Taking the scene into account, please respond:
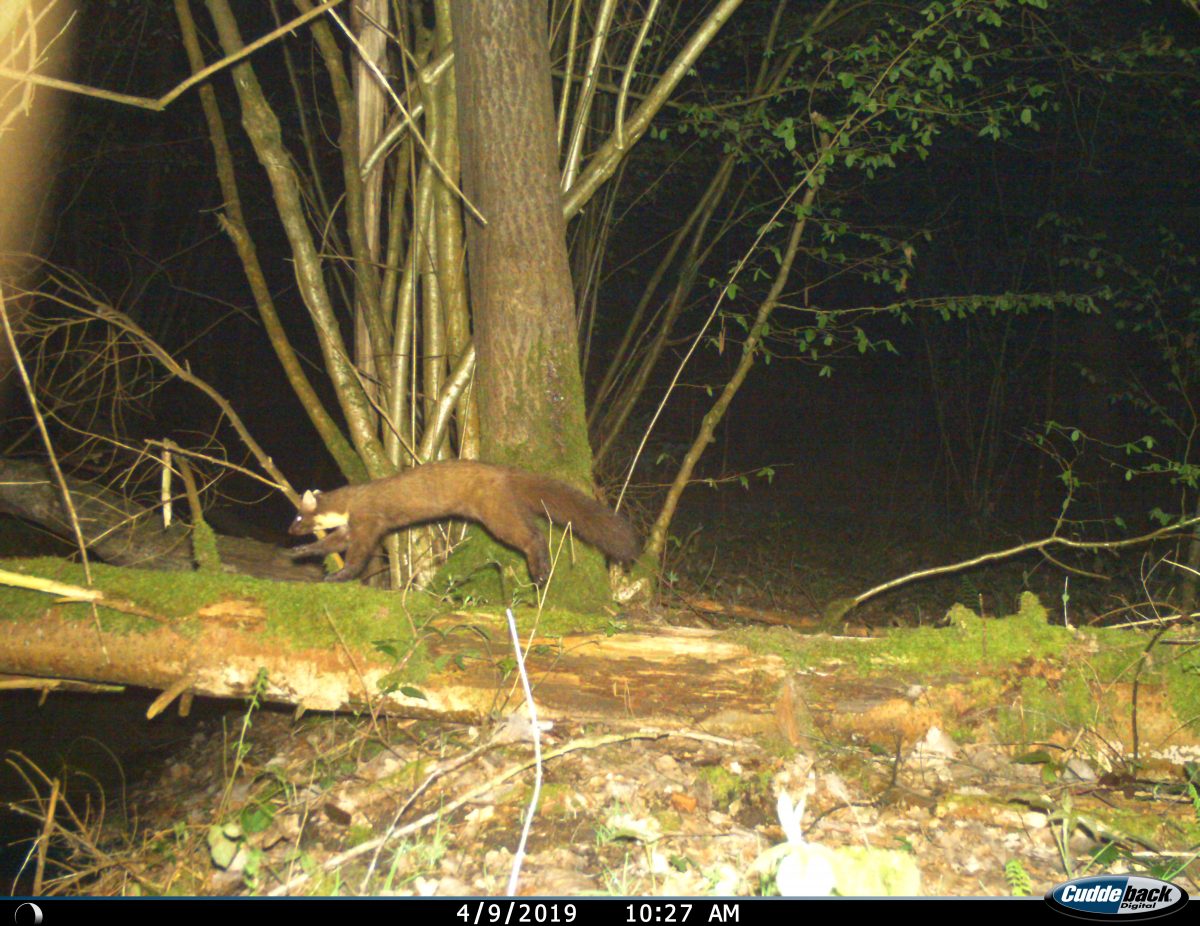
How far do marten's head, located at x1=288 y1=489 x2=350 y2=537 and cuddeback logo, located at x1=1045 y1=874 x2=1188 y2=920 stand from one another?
178 inches

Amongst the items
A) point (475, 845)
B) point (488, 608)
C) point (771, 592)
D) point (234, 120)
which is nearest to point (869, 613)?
point (771, 592)

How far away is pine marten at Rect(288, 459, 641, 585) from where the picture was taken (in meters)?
4.84

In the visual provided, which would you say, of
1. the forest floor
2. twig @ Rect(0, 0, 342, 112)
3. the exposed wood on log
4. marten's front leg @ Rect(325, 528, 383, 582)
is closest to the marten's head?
marten's front leg @ Rect(325, 528, 383, 582)

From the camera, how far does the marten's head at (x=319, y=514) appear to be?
579 cm

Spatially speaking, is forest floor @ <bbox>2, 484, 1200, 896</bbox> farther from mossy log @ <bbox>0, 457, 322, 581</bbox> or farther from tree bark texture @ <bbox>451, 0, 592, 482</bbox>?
mossy log @ <bbox>0, 457, 322, 581</bbox>

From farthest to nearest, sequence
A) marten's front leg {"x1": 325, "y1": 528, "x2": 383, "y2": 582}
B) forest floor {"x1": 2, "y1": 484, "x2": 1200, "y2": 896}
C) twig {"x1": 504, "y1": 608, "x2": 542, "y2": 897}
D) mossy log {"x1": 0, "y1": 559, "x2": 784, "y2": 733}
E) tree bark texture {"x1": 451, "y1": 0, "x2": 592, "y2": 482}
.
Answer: marten's front leg {"x1": 325, "y1": 528, "x2": 383, "y2": 582} → tree bark texture {"x1": 451, "y1": 0, "x2": 592, "y2": 482} → mossy log {"x1": 0, "y1": 559, "x2": 784, "y2": 733} → forest floor {"x1": 2, "y1": 484, "x2": 1200, "y2": 896} → twig {"x1": 504, "y1": 608, "x2": 542, "y2": 897}

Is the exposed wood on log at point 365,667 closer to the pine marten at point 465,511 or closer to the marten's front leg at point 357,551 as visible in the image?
the pine marten at point 465,511

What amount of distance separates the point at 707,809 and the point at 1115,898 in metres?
1.42

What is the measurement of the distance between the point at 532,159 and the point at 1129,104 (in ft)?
24.7

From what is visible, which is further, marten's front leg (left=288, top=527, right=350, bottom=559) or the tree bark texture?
marten's front leg (left=288, top=527, right=350, bottom=559)

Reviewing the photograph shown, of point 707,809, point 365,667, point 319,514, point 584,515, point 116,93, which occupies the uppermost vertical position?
point 116,93

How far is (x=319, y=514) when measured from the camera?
5820mm

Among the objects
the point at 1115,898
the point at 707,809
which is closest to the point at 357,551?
the point at 707,809

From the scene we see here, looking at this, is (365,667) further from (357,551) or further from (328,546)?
(328,546)
